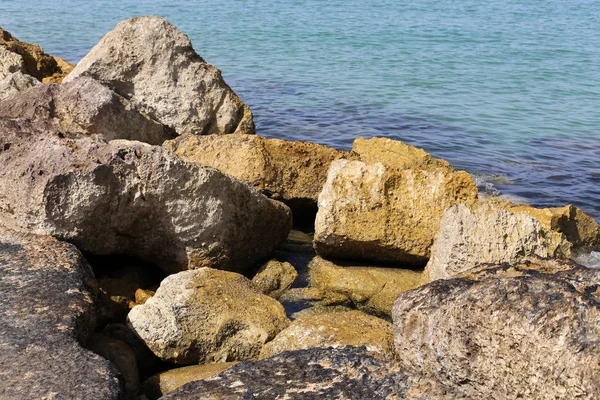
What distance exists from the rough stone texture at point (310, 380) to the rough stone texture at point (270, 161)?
3.30 metres

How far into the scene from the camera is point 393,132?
12336mm

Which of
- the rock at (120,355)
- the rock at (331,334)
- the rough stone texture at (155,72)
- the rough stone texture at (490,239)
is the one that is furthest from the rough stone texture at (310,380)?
the rough stone texture at (155,72)

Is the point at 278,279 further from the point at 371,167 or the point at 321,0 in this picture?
the point at 321,0

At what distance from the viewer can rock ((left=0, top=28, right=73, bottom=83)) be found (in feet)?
29.3

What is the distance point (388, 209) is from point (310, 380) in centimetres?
281

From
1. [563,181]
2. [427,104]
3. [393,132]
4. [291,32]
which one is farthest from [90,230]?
[291,32]

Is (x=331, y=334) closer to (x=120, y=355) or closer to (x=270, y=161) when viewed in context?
(x=120, y=355)

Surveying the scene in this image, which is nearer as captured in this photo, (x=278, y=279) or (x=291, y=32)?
(x=278, y=279)

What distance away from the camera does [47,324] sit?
3.79 meters

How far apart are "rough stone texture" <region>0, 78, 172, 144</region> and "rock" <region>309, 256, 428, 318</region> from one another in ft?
7.29

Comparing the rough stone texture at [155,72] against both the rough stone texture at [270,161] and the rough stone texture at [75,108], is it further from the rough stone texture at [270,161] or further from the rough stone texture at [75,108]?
the rough stone texture at [270,161]

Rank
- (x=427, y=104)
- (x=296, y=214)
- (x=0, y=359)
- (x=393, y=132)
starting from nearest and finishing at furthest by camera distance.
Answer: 1. (x=0, y=359)
2. (x=296, y=214)
3. (x=393, y=132)
4. (x=427, y=104)

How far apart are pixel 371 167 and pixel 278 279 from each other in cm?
108

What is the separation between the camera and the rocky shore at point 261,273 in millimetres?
2818
